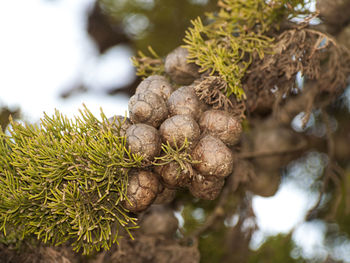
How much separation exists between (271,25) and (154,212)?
73cm

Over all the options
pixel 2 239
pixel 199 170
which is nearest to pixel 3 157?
pixel 2 239

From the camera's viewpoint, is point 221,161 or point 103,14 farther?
point 103,14

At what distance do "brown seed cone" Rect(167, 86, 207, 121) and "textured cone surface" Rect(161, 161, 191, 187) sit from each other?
0.42ft

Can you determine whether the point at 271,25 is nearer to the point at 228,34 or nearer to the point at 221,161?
the point at 228,34

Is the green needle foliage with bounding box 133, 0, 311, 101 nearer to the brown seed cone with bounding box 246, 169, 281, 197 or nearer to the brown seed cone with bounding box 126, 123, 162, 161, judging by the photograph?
the brown seed cone with bounding box 126, 123, 162, 161

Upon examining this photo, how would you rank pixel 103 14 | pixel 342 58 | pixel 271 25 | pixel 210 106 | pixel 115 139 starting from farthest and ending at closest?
pixel 103 14, pixel 342 58, pixel 271 25, pixel 210 106, pixel 115 139

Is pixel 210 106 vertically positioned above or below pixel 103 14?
below

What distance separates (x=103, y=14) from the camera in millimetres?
1753

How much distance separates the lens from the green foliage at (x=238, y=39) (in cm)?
90

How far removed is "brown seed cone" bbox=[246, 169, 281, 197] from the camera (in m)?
1.47

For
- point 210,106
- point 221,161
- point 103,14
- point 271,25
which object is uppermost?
point 103,14

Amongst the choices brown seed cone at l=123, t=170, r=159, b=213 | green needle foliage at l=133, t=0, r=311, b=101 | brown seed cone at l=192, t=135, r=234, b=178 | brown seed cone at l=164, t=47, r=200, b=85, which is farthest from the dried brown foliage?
brown seed cone at l=123, t=170, r=159, b=213

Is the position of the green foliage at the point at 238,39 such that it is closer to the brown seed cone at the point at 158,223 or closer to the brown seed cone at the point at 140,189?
the brown seed cone at the point at 140,189

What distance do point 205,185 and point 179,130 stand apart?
6.1 inches
